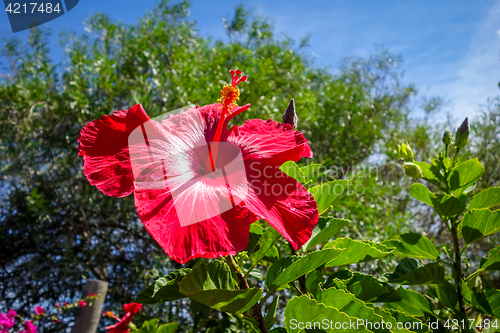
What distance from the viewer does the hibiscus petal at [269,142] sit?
63 cm

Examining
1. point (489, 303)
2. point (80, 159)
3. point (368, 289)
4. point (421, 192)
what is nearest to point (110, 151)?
point (368, 289)

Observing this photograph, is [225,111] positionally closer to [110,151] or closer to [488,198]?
[110,151]

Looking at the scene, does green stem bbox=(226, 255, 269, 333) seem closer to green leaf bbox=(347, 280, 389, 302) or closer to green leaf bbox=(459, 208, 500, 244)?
green leaf bbox=(347, 280, 389, 302)

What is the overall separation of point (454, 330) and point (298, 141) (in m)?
0.67

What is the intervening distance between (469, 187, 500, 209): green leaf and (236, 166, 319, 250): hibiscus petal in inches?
24.3

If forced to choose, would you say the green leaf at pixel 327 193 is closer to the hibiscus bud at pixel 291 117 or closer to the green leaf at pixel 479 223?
the hibiscus bud at pixel 291 117

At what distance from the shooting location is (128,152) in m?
0.58

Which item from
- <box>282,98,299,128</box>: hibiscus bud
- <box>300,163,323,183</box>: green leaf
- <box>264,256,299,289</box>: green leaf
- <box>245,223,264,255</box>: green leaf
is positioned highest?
<box>282,98,299,128</box>: hibiscus bud

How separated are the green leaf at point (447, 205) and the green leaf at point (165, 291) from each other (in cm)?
69

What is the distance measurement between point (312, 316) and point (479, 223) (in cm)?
59

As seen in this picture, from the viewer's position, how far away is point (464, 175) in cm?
89

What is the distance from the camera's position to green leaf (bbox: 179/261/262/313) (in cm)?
48

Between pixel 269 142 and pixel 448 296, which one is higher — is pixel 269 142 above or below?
above

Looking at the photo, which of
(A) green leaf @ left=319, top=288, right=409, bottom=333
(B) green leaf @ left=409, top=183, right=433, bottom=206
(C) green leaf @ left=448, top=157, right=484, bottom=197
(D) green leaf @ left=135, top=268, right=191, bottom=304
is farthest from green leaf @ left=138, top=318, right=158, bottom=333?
(C) green leaf @ left=448, top=157, right=484, bottom=197
